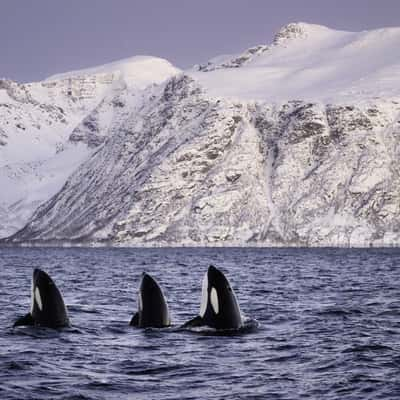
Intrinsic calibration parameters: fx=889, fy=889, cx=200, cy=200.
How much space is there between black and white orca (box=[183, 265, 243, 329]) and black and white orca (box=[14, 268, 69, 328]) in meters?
3.54

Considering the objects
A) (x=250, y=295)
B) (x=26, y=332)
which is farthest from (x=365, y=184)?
(x=26, y=332)

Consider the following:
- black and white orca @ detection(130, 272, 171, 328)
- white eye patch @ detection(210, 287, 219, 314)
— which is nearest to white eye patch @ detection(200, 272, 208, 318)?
white eye patch @ detection(210, 287, 219, 314)

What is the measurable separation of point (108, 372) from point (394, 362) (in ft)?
21.8

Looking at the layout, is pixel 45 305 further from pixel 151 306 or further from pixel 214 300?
pixel 214 300

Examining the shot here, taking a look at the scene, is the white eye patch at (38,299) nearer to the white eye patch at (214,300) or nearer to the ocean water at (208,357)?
the ocean water at (208,357)

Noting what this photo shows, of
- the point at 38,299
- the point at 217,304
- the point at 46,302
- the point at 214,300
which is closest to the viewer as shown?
the point at 214,300

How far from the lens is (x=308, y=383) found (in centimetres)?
1823

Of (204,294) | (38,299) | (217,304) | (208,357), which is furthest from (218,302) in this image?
(38,299)

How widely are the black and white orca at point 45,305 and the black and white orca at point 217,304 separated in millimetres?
3539

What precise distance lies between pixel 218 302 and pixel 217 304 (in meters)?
0.08

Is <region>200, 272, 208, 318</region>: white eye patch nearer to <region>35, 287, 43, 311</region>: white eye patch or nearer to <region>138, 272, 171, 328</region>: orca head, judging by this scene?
<region>138, 272, 171, 328</region>: orca head

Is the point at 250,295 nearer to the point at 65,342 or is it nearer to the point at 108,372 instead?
the point at 65,342

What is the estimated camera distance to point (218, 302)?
22984 millimetres

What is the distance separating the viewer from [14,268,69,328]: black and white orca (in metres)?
23.4
